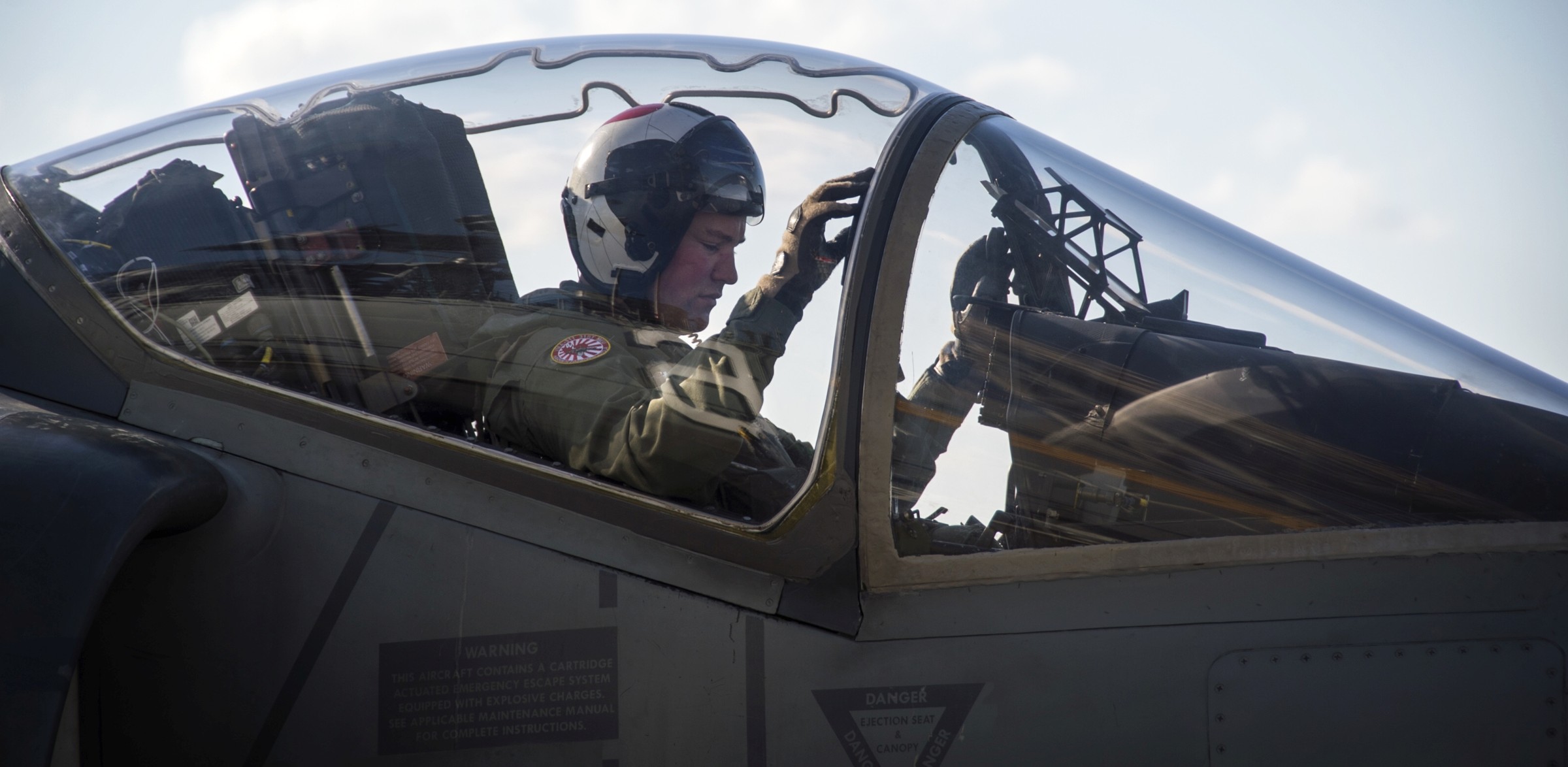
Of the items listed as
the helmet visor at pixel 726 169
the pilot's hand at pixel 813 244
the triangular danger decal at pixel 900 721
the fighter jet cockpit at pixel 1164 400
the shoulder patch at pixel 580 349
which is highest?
the helmet visor at pixel 726 169

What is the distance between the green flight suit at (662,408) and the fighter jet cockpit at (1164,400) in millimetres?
284

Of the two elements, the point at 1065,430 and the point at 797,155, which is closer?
the point at 1065,430

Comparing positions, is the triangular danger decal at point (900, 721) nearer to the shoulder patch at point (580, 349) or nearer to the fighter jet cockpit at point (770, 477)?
the fighter jet cockpit at point (770, 477)

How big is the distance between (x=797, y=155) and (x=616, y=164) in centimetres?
55

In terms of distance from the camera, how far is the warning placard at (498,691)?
71.2 inches

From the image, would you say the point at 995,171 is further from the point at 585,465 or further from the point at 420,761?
the point at 420,761

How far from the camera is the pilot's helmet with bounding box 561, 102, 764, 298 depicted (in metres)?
2.46

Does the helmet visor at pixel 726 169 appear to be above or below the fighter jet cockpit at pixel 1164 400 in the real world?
above

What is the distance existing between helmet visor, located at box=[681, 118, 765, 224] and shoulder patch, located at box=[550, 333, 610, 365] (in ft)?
1.45

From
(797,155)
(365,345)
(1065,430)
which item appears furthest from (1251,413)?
(365,345)

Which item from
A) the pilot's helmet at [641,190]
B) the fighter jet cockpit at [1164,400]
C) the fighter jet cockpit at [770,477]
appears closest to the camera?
the fighter jet cockpit at [770,477]

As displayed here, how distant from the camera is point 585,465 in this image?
2.01m

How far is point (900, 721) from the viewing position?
170 cm

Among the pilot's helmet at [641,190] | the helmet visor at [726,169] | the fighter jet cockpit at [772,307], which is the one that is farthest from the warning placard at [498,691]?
the helmet visor at [726,169]
